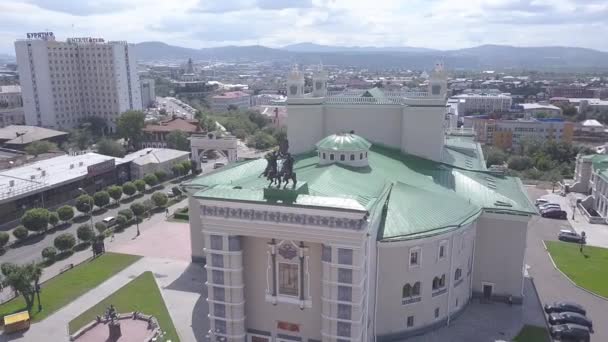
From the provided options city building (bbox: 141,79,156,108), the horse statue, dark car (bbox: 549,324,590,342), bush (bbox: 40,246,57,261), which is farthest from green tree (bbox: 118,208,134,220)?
city building (bbox: 141,79,156,108)

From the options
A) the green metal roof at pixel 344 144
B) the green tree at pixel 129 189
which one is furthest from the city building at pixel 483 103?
the green metal roof at pixel 344 144

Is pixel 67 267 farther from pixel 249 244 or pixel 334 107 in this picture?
pixel 334 107

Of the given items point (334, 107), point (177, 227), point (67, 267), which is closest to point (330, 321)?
point (334, 107)

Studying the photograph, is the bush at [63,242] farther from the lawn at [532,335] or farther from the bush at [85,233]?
A: the lawn at [532,335]

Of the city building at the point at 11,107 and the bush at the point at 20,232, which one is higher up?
the city building at the point at 11,107

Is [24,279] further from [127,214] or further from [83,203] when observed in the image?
[83,203]

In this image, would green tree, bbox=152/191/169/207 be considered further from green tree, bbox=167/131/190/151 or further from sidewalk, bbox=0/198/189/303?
green tree, bbox=167/131/190/151
